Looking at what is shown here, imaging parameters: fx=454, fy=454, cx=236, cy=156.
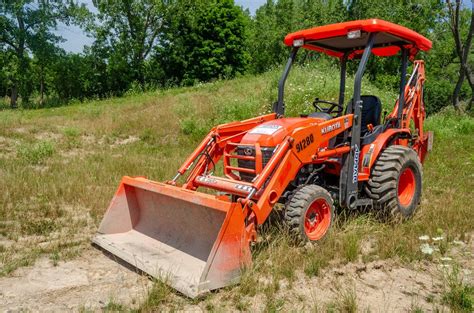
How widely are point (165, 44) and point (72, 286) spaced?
109 ft

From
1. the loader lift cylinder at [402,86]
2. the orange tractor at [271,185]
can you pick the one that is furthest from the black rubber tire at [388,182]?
the loader lift cylinder at [402,86]

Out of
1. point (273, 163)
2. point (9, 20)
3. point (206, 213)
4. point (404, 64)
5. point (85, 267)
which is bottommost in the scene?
point (85, 267)

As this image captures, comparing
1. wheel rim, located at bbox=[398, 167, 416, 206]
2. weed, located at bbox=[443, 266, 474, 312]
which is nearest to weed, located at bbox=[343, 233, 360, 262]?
weed, located at bbox=[443, 266, 474, 312]

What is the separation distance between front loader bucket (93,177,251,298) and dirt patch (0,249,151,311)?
174 millimetres

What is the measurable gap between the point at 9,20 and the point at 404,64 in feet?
87.0

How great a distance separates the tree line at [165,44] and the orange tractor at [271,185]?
70.9 feet

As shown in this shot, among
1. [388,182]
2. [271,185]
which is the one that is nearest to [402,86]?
[388,182]

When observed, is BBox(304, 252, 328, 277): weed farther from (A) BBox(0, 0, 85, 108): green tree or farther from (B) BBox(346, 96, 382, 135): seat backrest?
(A) BBox(0, 0, 85, 108): green tree

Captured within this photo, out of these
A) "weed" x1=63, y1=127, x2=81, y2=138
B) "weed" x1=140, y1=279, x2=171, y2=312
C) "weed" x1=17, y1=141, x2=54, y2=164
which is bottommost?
"weed" x1=140, y1=279, x2=171, y2=312

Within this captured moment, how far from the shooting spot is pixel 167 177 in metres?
7.93

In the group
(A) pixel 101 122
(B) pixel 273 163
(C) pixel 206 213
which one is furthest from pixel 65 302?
(A) pixel 101 122

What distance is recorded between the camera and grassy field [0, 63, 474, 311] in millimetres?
4439

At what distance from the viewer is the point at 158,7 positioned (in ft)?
106

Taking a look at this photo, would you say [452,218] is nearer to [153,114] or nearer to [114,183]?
[114,183]
